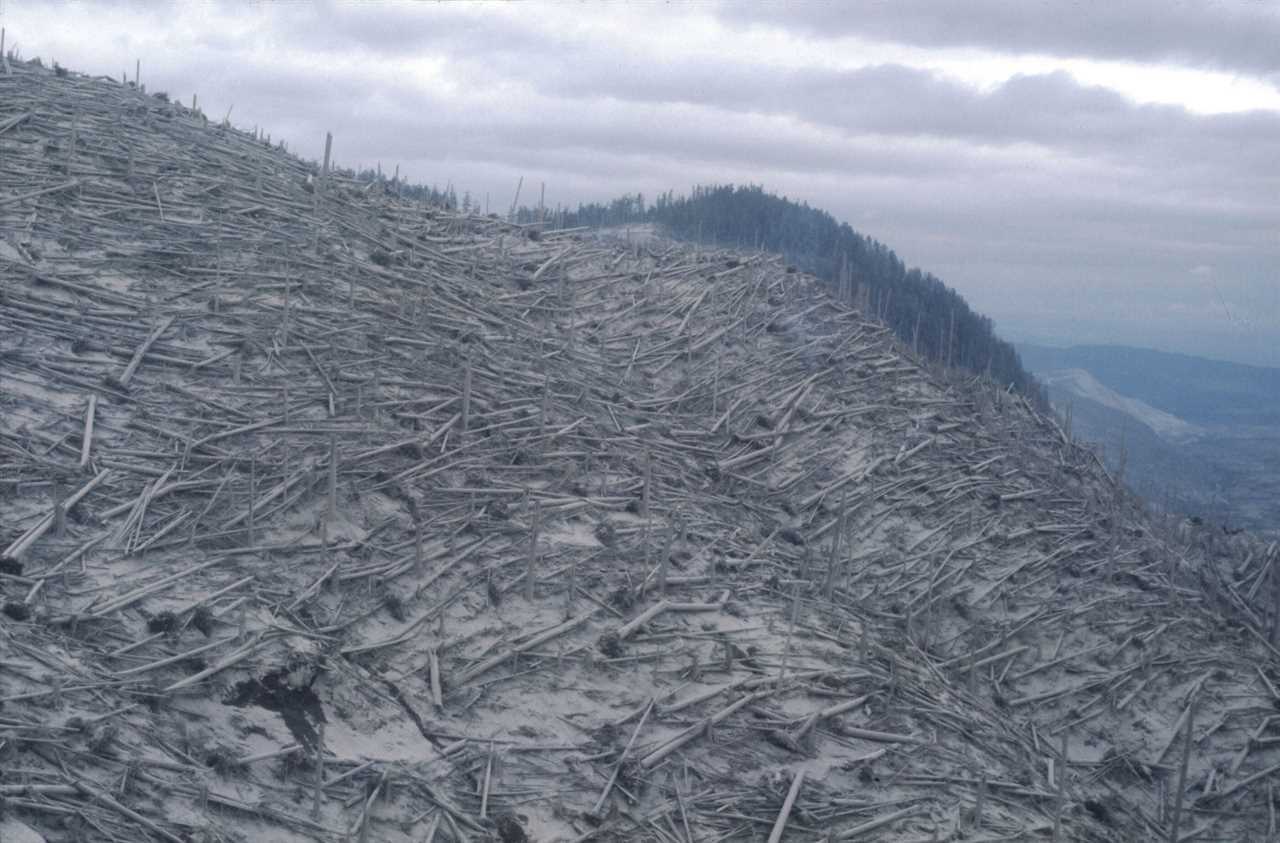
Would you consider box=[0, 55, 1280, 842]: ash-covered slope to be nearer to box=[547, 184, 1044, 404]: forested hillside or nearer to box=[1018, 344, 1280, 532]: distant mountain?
box=[547, 184, 1044, 404]: forested hillside

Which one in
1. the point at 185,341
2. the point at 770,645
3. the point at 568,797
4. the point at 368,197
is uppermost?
the point at 368,197

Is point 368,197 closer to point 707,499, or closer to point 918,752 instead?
point 707,499

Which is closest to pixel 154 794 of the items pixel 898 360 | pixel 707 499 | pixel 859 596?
pixel 707 499

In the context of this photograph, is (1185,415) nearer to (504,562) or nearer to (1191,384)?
(1191,384)

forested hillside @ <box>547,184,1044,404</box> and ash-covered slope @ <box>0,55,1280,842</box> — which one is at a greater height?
forested hillside @ <box>547,184,1044,404</box>

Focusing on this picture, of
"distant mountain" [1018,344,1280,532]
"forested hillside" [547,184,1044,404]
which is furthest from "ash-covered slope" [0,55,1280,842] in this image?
"distant mountain" [1018,344,1280,532]

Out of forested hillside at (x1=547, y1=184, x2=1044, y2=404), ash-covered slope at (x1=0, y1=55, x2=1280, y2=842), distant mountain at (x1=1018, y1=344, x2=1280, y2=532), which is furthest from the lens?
distant mountain at (x1=1018, y1=344, x2=1280, y2=532)

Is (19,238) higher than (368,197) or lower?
lower
